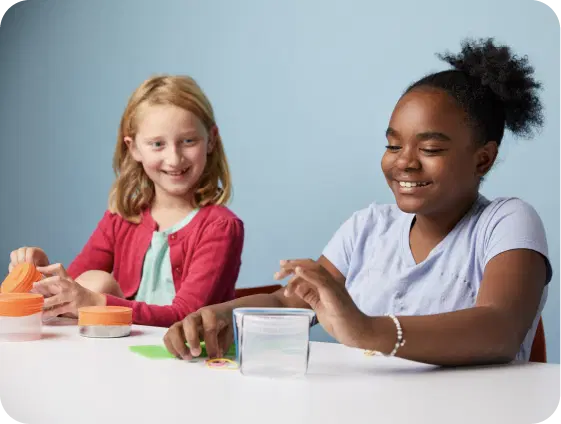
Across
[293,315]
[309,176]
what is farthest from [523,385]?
[309,176]

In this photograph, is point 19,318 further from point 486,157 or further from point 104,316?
point 486,157

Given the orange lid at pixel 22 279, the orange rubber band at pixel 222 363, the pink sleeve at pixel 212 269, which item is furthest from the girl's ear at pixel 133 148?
the orange rubber band at pixel 222 363

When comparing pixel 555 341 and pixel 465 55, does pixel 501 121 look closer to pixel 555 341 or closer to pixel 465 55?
pixel 465 55

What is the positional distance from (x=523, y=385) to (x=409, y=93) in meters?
0.60

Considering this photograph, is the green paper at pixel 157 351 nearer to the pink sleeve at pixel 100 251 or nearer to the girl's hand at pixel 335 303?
the girl's hand at pixel 335 303

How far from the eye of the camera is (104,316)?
128cm

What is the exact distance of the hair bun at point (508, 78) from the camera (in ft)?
4.68

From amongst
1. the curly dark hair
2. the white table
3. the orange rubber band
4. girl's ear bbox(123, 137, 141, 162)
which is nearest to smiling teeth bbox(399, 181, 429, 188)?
the curly dark hair

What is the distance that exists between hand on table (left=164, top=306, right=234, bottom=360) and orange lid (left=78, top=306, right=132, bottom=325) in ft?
0.50

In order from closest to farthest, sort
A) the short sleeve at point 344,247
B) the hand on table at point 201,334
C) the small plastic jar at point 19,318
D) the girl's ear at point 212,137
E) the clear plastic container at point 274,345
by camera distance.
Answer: the clear plastic container at point 274,345, the hand on table at point 201,334, the small plastic jar at point 19,318, the short sleeve at point 344,247, the girl's ear at point 212,137

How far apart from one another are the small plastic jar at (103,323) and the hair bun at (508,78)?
737 millimetres

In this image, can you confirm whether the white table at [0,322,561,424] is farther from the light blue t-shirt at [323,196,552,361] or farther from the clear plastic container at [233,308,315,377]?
the light blue t-shirt at [323,196,552,361]

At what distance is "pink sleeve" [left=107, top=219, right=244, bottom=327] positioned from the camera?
1.84 metres

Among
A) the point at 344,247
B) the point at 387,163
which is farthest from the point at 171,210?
the point at 387,163
